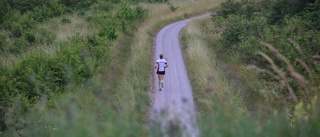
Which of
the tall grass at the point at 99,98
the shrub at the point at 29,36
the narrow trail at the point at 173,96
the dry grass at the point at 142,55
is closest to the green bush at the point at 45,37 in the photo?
the shrub at the point at 29,36

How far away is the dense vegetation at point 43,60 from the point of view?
33.3 ft

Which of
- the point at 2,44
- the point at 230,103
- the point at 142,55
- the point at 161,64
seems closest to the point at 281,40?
the point at 230,103

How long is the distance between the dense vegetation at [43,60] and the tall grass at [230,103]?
10.0 feet

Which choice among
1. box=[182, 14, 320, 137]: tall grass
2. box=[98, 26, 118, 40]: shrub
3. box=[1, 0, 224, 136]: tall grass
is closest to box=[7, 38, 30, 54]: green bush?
box=[1, 0, 224, 136]: tall grass

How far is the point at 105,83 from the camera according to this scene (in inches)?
565

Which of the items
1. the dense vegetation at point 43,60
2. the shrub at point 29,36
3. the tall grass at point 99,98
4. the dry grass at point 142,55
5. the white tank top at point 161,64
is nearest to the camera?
the tall grass at point 99,98

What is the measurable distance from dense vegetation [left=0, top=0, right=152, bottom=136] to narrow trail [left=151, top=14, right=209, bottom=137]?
7.67ft

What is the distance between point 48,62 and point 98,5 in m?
23.7

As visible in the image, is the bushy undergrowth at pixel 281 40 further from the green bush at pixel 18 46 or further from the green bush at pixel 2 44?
the green bush at pixel 2 44

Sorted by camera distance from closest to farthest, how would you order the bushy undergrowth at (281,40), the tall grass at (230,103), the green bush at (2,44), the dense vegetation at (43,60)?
1. the tall grass at (230,103)
2. the bushy undergrowth at (281,40)
3. the dense vegetation at (43,60)
4. the green bush at (2,44)

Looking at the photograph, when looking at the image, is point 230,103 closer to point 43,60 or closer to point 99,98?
point 99,98

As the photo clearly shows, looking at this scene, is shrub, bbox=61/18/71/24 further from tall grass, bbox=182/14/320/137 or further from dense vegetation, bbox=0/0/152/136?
tall grass, bbox=182/14/320/137

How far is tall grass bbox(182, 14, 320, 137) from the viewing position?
137 inches

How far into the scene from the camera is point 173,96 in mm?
13273
